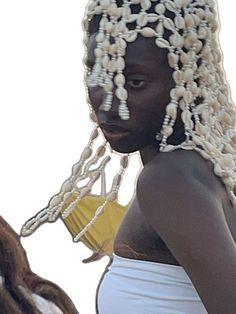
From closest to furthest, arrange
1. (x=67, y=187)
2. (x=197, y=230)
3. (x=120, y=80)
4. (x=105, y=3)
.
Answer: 1. (x=197, y=230)
2. (x=120, y=80)
3. (x=105, y=3)
4. (x=67, y=187)

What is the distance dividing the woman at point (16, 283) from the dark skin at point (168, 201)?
68cm

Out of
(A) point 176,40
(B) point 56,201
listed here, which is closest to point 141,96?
(A) point 176,40

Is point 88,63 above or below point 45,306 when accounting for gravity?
above

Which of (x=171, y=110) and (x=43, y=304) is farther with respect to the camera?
(x=43, y=304)

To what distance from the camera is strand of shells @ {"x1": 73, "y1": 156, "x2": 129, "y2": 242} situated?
2170mm

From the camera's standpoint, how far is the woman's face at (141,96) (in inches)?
71.0

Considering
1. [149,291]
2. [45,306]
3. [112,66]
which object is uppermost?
[112,66]

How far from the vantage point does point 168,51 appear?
1821mm

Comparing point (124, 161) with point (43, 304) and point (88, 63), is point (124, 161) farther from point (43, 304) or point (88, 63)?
point (43, 304)

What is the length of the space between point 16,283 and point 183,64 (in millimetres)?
980

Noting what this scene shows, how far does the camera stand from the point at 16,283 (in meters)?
2.57

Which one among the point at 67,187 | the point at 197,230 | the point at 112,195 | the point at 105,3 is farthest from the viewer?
the point at 112,195

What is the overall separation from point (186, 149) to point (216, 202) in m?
0.14

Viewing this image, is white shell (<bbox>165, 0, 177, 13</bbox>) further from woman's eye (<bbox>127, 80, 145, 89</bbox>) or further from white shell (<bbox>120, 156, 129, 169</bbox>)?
white shell (<bbox>120, 156, 129, 169</bbox>)
